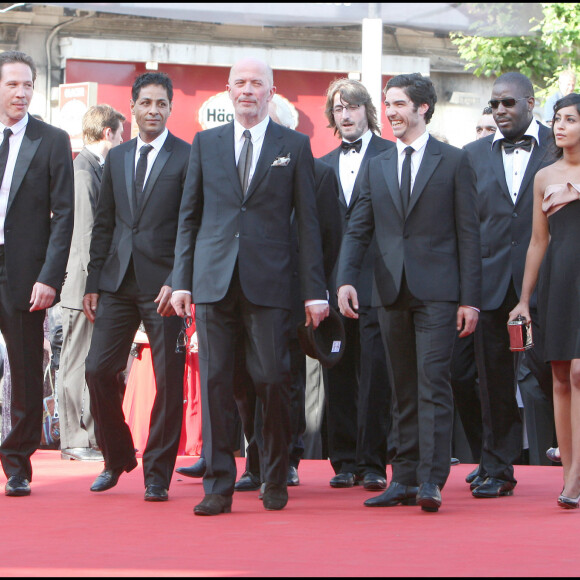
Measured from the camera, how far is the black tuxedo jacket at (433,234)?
579 centimetres

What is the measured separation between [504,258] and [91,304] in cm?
230

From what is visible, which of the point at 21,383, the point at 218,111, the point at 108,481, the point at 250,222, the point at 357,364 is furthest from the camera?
the point at 218,111

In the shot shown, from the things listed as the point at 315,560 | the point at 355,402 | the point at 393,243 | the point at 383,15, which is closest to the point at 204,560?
the point at 315,560

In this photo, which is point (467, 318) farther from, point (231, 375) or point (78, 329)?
point (78, 329)

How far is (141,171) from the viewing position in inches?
249

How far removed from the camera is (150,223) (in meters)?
6.21

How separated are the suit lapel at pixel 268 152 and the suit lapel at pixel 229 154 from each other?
0.07 meters

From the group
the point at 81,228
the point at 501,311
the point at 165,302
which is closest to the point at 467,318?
the point at 501,311

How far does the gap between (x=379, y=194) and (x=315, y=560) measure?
2.34 meters

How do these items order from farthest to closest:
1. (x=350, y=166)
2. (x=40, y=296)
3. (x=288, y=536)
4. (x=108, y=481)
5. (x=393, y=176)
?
(x=350, y=166) < (x=108, y=481) < (x=40, y=296) < (x=393, y=176) < (x=288, y=536)

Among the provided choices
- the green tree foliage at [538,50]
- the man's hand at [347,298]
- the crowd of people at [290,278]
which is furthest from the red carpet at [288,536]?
the green tree foliage at [538,50]

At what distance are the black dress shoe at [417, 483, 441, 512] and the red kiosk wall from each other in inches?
461

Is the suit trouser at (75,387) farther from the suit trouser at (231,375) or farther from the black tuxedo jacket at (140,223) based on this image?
the suit trouser at (231,375)

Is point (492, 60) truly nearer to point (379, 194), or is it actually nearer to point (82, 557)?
point (379, 194)
